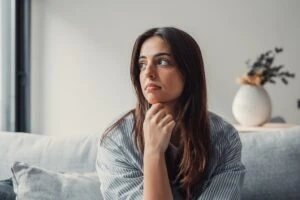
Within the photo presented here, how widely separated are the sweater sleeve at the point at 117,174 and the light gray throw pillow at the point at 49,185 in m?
0.13

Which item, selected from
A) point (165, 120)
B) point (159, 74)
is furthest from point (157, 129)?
point (159, 74)

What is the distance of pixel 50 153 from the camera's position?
1.40 metres

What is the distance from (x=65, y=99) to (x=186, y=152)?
1.88 meters

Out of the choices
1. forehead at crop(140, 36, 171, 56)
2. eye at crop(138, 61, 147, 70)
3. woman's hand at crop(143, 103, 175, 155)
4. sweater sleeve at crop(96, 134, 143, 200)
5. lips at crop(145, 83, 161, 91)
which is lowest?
sweater sleeve at crop(96, 134, 143, 200)

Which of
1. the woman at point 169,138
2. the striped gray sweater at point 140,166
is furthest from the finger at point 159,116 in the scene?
the striped gray sweater at point 140,166

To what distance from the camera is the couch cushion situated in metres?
1.34

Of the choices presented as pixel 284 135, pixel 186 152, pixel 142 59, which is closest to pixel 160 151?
pixel 186 152

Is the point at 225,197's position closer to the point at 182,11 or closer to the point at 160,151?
the point at 160,151

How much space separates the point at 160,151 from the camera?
99cm

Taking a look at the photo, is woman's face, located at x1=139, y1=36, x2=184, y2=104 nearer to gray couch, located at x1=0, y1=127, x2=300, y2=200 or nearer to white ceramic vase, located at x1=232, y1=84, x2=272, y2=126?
gray couch, located at x1=0, y1=127, x2=300, y2=200

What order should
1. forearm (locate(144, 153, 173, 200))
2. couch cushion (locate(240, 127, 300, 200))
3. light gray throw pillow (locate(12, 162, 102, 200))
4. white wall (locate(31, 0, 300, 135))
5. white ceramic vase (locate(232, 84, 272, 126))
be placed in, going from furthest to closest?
white wall (locate(31, 0, 300, 135)) → white ceramic vase (locate(232, 84, 272, 126)) → couch cushion (locate(240, 127, 300, 200)) → light gray throw pillow (locate(12, 162, 102, 200)) → forearm (locate(144, 153, 173, 200))

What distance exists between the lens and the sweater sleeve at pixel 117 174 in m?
1.03

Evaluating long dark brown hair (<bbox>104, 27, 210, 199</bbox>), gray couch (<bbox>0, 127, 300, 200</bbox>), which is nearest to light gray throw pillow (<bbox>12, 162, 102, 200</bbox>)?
gray couch (<bbox>0, 127, 300, 200</bbox>)

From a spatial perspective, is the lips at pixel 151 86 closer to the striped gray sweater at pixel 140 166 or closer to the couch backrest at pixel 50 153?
the striped gray sweater at pixel 140 166
